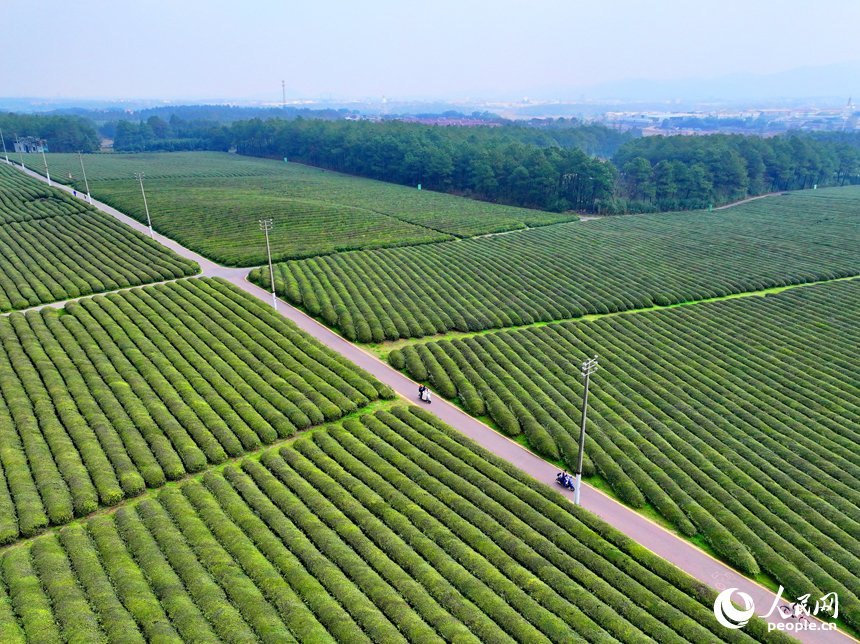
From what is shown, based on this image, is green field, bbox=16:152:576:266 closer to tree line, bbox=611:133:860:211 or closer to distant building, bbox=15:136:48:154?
tree line, bbox=611:133:860:211

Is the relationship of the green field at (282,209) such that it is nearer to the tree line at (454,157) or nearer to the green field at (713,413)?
the tree line at (454,157)

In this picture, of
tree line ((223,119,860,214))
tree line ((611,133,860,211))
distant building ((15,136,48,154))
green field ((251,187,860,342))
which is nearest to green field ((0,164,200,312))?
green field ((251,187,860,342))

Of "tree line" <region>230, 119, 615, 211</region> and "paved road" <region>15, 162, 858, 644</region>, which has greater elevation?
"tree line" <region>230, 119, 615, 211</region>

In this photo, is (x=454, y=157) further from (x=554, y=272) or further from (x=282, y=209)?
(x=554, y=272)

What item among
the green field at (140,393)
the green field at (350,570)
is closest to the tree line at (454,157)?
the green field at (140,393)

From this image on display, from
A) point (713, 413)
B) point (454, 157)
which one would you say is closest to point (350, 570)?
point (713, 413)

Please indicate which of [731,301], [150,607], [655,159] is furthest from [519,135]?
[150,607]

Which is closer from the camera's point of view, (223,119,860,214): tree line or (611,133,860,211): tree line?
(223,119,860,214): tree line
